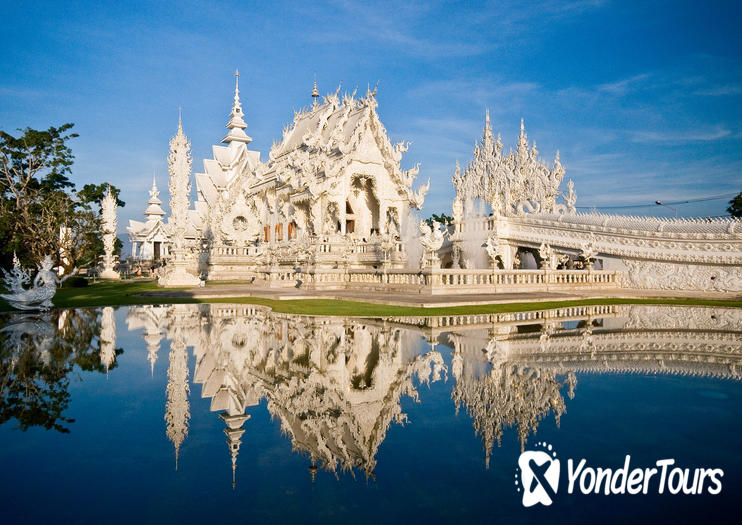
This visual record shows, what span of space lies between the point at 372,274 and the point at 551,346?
14.8 metres

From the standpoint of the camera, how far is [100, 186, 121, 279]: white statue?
4059 cm

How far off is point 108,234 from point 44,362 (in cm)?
3825

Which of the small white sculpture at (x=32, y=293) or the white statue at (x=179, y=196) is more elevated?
the white statue at (x=179, y=196)

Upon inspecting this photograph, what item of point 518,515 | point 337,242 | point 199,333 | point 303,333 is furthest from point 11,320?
point 337,242

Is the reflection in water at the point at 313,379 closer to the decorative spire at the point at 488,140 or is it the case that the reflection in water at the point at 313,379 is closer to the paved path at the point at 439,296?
the paved path at the point at 439,296

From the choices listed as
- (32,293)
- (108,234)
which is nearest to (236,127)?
(108,234)

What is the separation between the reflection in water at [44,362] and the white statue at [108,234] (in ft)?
98.8

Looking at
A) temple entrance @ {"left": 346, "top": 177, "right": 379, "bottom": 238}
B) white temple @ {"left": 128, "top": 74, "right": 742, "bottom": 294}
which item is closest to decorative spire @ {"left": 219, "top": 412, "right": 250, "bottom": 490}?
white temple @ {"left": 128, "top": 74, "right": 742, "bottom": 294}

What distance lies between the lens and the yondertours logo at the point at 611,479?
10.9ft

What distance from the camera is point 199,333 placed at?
33.4 feet

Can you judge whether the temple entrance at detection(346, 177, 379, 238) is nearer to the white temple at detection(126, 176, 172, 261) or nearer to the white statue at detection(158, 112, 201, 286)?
the white statue at detection(158, 112, 201, 286)

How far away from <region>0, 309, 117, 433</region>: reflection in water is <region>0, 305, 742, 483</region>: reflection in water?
0.8 inches

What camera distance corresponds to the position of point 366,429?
14.8ft

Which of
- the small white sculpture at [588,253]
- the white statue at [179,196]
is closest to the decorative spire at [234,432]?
the small white sculpture at [588,253]
